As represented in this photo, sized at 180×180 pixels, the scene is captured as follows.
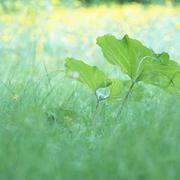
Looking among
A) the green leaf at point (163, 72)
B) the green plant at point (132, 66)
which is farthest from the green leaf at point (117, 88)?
the green leaf at point (163, 72)

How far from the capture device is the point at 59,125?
289 centimetres

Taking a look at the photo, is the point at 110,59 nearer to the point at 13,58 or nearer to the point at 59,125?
the point at 59,125

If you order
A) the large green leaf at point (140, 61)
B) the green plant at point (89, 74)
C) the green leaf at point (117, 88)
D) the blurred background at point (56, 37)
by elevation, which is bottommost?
the blurred background at point (56, 37)

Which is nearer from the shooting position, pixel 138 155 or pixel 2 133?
pixel 138 155

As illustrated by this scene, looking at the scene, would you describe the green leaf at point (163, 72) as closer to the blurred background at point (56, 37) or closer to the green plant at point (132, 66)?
the green plant at point (132, 66)

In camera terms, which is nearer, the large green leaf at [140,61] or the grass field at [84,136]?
the grass field at [84,136]

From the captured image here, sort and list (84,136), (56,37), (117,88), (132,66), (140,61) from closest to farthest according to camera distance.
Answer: (84,136) < (140,61) < (132,66) < (117,88) < (56,37)

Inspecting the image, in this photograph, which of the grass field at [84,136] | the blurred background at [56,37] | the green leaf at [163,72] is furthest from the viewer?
the blurred background at [56,37]

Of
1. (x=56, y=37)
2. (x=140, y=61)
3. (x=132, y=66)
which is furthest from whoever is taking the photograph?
(x=56, y=37)

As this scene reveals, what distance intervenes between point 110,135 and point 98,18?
714 cm

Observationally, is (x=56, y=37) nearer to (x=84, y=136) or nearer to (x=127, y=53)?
(x=127, y=53)

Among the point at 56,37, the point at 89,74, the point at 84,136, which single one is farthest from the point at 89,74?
the point at 56,37

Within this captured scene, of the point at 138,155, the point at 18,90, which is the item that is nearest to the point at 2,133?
the point at 138,155

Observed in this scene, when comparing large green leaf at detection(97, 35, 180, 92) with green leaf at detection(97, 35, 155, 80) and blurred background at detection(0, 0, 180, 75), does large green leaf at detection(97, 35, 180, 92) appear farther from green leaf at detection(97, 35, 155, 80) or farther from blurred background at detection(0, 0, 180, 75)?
blurred background at detection(0, 0, 180, 75)
